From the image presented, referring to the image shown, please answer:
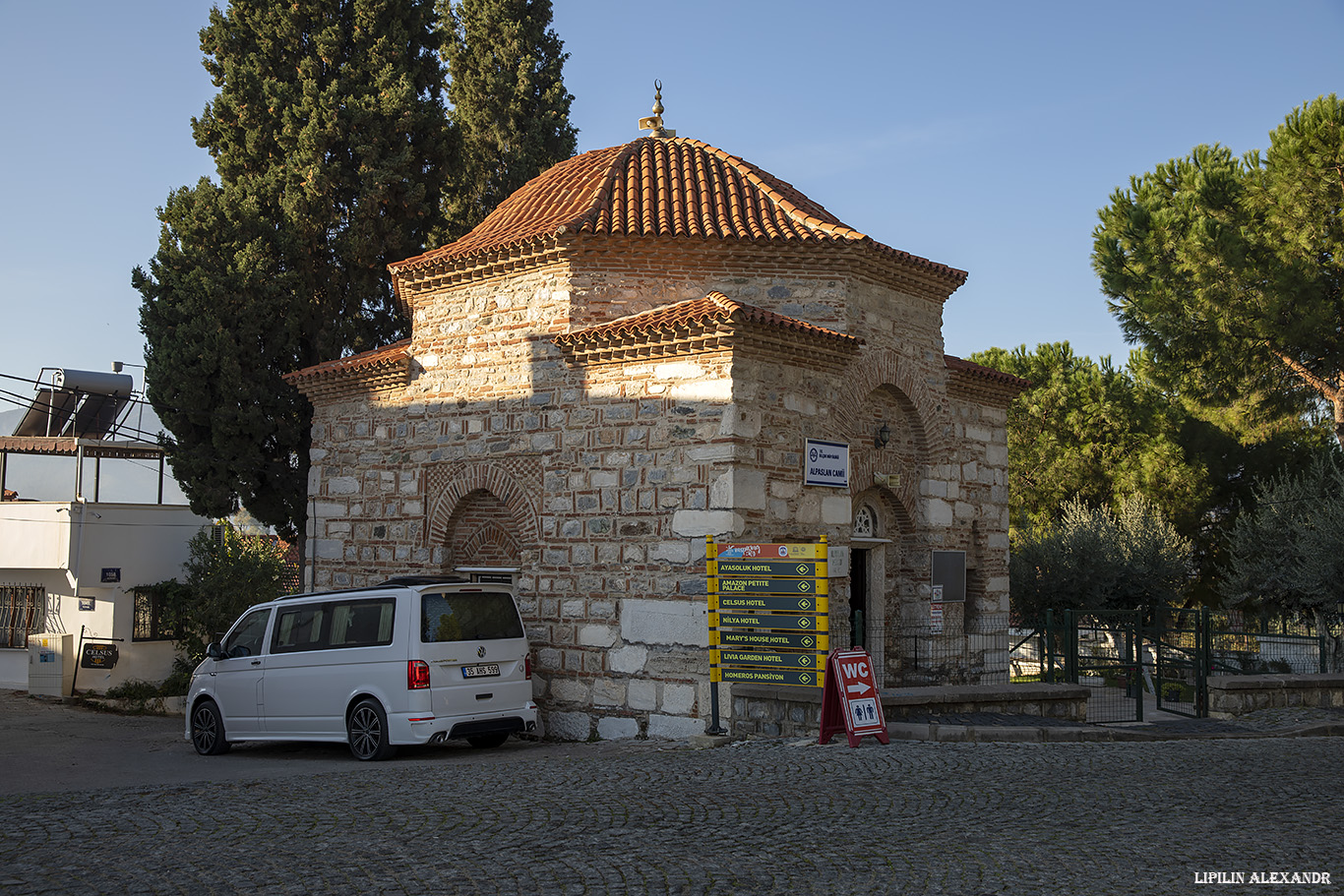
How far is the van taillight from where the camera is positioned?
959 centimetres

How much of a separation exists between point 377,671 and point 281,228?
10.8 meters

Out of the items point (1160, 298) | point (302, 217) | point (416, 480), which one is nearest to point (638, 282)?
point (416, 480)

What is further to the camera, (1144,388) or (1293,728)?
(1144,388)

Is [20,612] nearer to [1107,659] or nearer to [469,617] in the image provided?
[469,617]

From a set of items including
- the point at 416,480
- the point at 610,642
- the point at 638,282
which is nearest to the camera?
the point at 610,642

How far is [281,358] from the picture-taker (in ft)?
58.7

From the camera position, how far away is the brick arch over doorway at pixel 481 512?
12547mm

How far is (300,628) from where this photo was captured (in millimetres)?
10594

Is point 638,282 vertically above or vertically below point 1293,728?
above

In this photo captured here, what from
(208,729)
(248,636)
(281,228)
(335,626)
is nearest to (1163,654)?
(335,626)

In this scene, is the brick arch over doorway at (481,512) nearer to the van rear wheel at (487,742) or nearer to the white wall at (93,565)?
the van rear wheel at (487,742)

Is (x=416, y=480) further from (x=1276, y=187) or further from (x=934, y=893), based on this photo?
(x=1276, y=187)

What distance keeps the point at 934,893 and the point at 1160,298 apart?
2104cm

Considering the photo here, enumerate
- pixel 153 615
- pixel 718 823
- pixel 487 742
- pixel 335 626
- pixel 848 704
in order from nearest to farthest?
pixel 718 823, pixel 848 704, pixel 335 626, pixel 487 742, pixel 153 615
